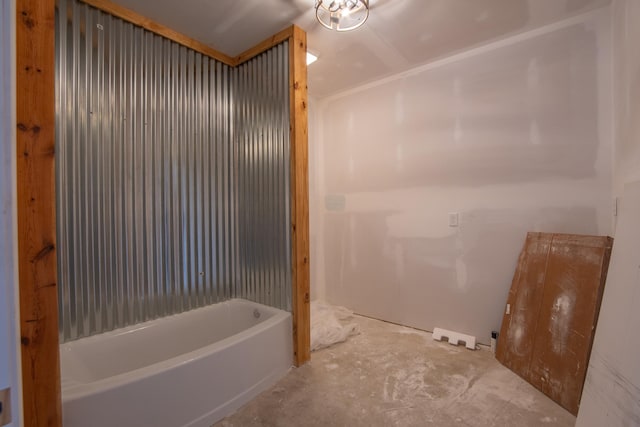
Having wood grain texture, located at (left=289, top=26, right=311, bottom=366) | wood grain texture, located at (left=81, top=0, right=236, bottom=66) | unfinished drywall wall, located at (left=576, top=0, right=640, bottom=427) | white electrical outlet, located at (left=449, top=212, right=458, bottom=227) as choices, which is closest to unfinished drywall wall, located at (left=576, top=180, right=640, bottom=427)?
unfinished drywall wall, located at (left=576, top=0, right=640, bottom=427)

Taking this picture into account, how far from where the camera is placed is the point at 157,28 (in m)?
2.03

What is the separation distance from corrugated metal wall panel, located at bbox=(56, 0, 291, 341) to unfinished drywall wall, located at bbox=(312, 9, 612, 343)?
4.09 ft

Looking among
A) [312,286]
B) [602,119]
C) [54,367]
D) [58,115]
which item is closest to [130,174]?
[58,115]

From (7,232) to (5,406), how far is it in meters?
0.27

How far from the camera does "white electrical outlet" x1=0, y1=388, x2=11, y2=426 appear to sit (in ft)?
1.43

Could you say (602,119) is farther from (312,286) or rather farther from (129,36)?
(129,36)

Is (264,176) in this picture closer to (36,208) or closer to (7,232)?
(36,208)

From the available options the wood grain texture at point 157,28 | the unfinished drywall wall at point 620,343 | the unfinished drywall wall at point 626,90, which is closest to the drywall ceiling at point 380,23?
the wood grain texture at point 157,28

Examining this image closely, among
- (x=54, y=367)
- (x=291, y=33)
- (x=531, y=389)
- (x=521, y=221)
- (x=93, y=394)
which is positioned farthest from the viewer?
(x=521, y=221)

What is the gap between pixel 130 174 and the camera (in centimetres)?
193

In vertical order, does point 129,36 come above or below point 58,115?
above

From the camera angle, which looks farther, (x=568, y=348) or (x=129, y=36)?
(x=129, y=36)

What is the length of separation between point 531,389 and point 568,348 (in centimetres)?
36

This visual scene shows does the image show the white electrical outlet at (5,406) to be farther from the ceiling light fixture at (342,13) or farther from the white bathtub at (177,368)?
the ceiling light fixture at (342,13)
